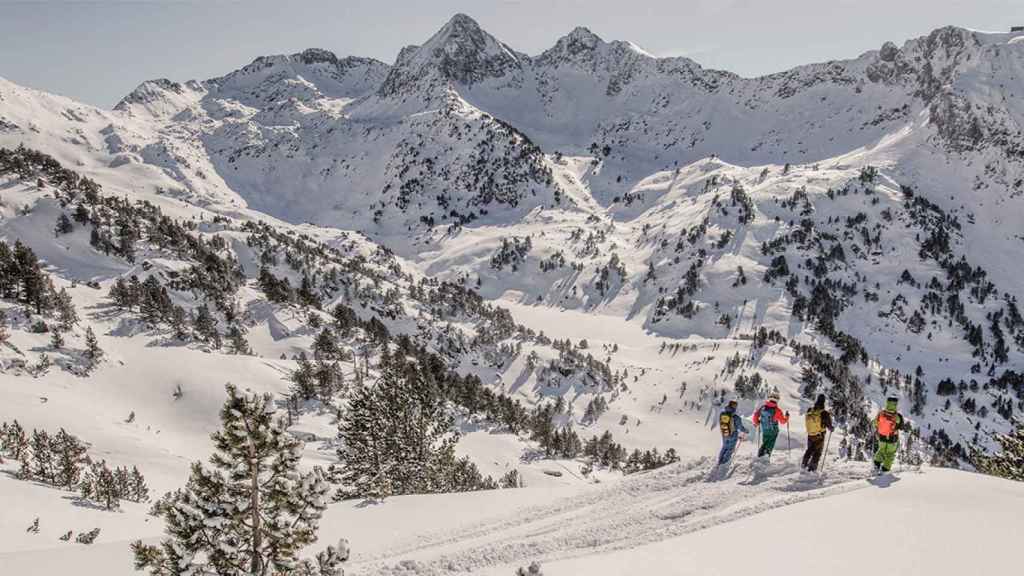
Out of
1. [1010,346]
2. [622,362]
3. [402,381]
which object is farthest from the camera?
[1010,346]

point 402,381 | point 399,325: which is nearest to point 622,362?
point 399,325

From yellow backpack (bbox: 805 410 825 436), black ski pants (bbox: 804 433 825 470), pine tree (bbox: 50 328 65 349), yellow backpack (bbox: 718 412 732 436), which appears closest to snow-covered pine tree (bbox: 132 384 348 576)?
black ski pants (bbox: 804 433 825 470)

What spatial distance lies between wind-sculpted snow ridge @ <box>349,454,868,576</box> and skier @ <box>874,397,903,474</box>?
553 mm

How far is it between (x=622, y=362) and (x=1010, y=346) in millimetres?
151471

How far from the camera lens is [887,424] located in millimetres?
19203

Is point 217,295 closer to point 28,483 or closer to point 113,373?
point 113,373

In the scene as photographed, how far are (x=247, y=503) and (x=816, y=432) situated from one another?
1849 cm

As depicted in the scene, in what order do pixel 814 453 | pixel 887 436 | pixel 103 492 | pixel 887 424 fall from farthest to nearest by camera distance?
pixel 103 492 < pixel 814 453 < pixel 887 424 < pixel 887 436

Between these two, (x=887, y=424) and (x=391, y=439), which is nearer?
(x=887, y=424)

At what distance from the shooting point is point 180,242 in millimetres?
129125

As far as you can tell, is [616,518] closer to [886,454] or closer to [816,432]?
[816,432]

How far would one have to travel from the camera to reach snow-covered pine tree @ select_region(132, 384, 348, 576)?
1069cm

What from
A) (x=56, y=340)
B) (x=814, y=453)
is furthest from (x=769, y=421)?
(x=56, y=340)

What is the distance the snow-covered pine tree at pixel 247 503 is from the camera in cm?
1069
